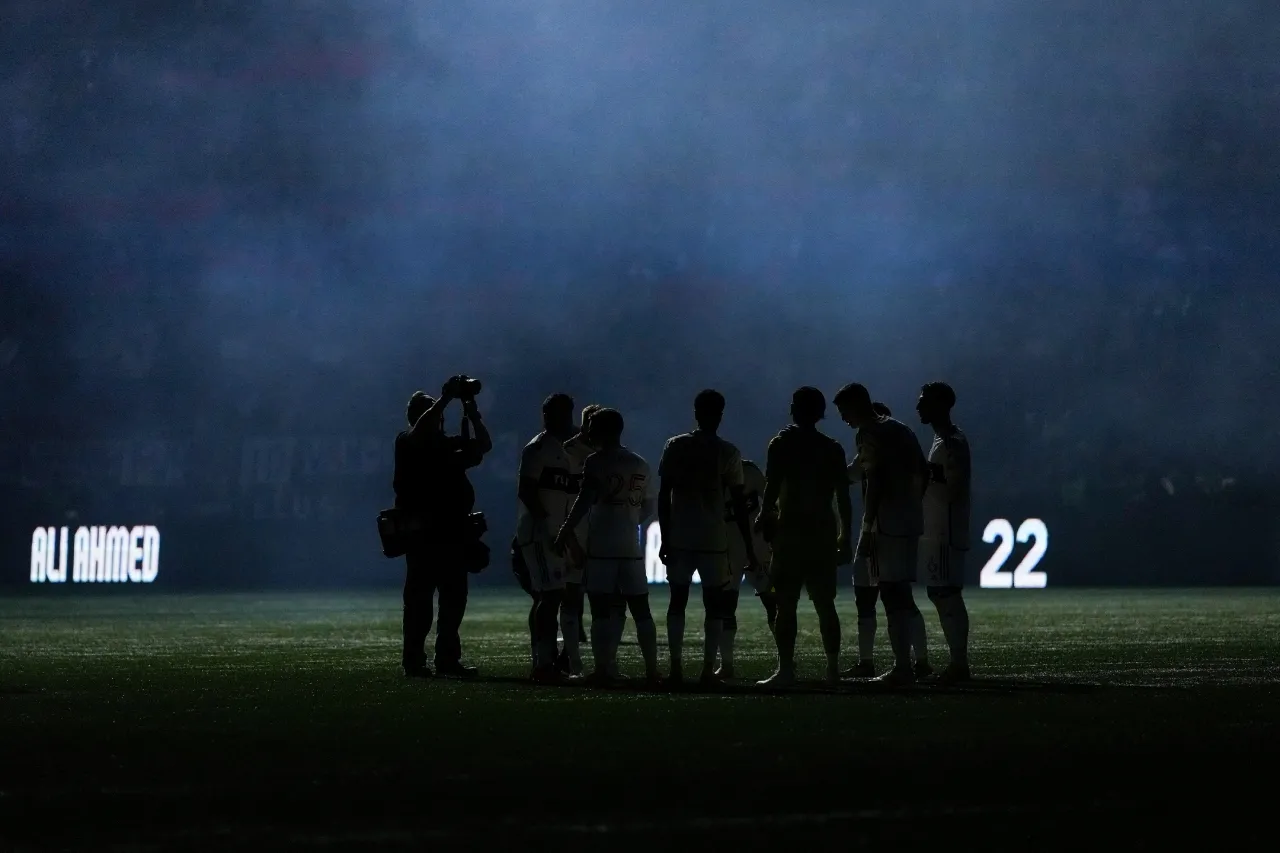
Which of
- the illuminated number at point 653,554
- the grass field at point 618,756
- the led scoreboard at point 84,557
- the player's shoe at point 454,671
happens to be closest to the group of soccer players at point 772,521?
the grass field at point 618,756

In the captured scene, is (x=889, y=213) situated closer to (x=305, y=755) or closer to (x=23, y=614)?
(x=23, y=614)

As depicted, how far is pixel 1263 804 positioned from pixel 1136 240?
42725 millimetres

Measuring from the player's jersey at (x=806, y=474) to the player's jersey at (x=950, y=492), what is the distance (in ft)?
2.84

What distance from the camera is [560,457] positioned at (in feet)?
38.6

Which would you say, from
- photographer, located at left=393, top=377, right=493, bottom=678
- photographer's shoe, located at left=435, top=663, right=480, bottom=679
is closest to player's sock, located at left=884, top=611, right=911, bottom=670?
photographer's shoe, located at left=435, top=663, right=480, bottom=679

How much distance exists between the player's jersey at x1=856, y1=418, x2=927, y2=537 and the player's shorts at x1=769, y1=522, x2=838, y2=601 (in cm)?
41

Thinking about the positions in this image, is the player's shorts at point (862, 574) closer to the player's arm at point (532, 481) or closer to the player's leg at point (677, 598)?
the player's leg at point (677, 598)

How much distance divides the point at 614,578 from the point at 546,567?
3.42 feet

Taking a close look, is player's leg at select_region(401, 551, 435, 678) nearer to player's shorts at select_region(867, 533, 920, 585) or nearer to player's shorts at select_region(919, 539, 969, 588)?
player's shorts at select_region(867, 533, 920, 585)

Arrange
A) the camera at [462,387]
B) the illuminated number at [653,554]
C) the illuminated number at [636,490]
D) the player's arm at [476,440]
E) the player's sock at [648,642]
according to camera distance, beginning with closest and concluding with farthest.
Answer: the illuminated number at [636,490]
the player's sock at [648,642]
the camera at [462,387]
the player's arm at [476,440]
the illuminated number at [653,554]

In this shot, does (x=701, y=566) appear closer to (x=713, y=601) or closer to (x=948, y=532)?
(x=713, y=601)

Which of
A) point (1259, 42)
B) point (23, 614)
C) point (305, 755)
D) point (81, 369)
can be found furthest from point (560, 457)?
point (1259, 42)

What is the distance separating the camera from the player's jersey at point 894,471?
10969 mm

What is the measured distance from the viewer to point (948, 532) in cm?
1137
